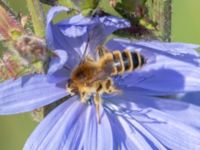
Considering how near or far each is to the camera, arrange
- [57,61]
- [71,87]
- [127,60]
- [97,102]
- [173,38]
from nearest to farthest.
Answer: [57,61], [127,60], [71,87], [97,102], [173,38]

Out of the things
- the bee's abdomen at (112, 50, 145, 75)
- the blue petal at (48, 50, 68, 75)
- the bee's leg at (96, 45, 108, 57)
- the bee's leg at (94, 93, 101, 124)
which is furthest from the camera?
the bee's leg at (94, 93, 101, 124)

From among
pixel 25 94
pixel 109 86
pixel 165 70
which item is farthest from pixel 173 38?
pixel 25 94

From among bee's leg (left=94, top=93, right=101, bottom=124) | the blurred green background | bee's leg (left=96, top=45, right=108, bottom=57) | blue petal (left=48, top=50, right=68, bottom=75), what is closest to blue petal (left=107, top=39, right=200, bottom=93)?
bee's leg (left=96, top=45, right=108, bottom=57)

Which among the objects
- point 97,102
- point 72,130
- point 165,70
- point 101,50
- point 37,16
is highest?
point 37,16

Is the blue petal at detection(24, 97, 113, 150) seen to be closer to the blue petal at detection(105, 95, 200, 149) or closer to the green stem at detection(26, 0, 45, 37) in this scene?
the blue petal at detection(105, 95, 200, 149)

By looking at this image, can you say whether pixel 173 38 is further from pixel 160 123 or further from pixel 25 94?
pixel 25 94

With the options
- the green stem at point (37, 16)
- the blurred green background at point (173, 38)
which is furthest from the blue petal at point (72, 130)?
the blurred green background at point (173, 38)
